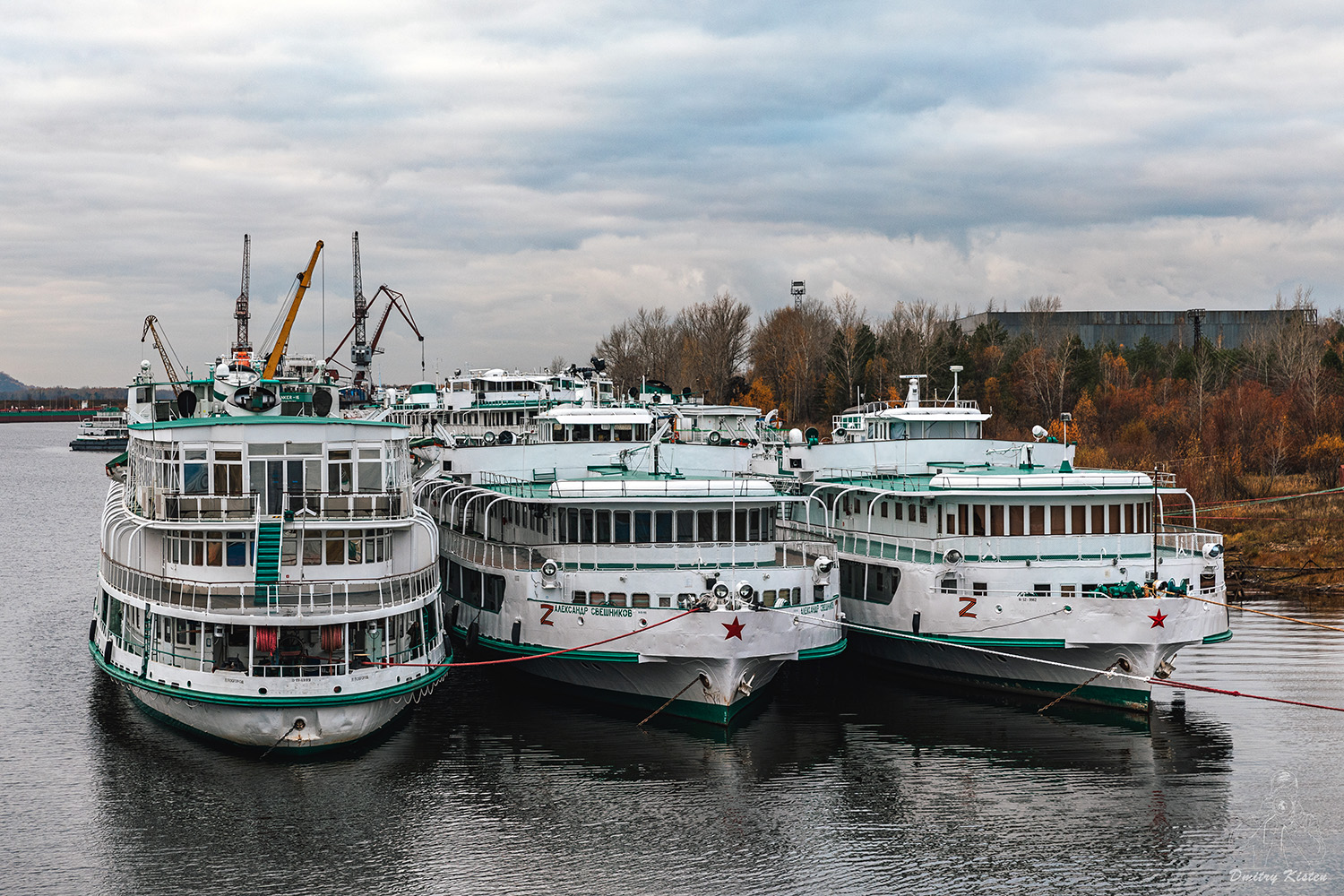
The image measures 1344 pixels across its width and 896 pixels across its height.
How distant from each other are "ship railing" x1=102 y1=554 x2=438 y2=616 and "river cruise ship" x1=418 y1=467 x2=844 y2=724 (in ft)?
14.6

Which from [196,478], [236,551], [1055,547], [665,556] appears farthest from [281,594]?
[1055,547]

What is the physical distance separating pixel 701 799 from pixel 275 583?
42.4 ft

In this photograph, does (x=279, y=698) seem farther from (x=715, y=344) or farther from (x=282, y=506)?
(x=715, y=344)

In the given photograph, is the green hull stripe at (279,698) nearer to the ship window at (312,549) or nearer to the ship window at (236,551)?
the ship window at (236,551)

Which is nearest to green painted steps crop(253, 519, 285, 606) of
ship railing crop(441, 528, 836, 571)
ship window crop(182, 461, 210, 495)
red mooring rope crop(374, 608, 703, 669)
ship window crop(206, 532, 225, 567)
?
ship window crop(206, 532, 225, 567)

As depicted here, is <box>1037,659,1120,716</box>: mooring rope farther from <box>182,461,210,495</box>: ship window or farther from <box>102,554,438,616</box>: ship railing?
<box>182,461,210,495</box>: ship window

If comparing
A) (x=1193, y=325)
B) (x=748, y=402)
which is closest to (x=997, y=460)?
(x=748, y=402)

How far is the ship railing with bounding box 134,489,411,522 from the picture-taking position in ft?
115

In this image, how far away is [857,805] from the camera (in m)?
31.1

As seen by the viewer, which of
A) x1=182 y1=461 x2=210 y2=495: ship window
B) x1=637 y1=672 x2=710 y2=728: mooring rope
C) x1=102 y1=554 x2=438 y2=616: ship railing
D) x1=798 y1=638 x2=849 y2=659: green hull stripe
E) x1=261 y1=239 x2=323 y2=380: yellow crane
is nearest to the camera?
x1=102 y1=554 x2=438 y2=616: ship railing

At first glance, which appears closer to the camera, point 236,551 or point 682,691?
point 236,551

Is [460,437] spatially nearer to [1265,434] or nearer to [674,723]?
[674,723]

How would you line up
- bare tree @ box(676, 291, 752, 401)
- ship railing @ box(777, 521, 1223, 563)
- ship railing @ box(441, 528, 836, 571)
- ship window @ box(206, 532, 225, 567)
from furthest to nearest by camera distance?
bare tree @ box(676, 291, 752, 401)
ship railing @ box(777, 521, 1223, 563)
ship railing @ box(441, 528, 836, 571)
ship window @ box(206, 532, 225, 567)

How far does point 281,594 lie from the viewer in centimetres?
3422
